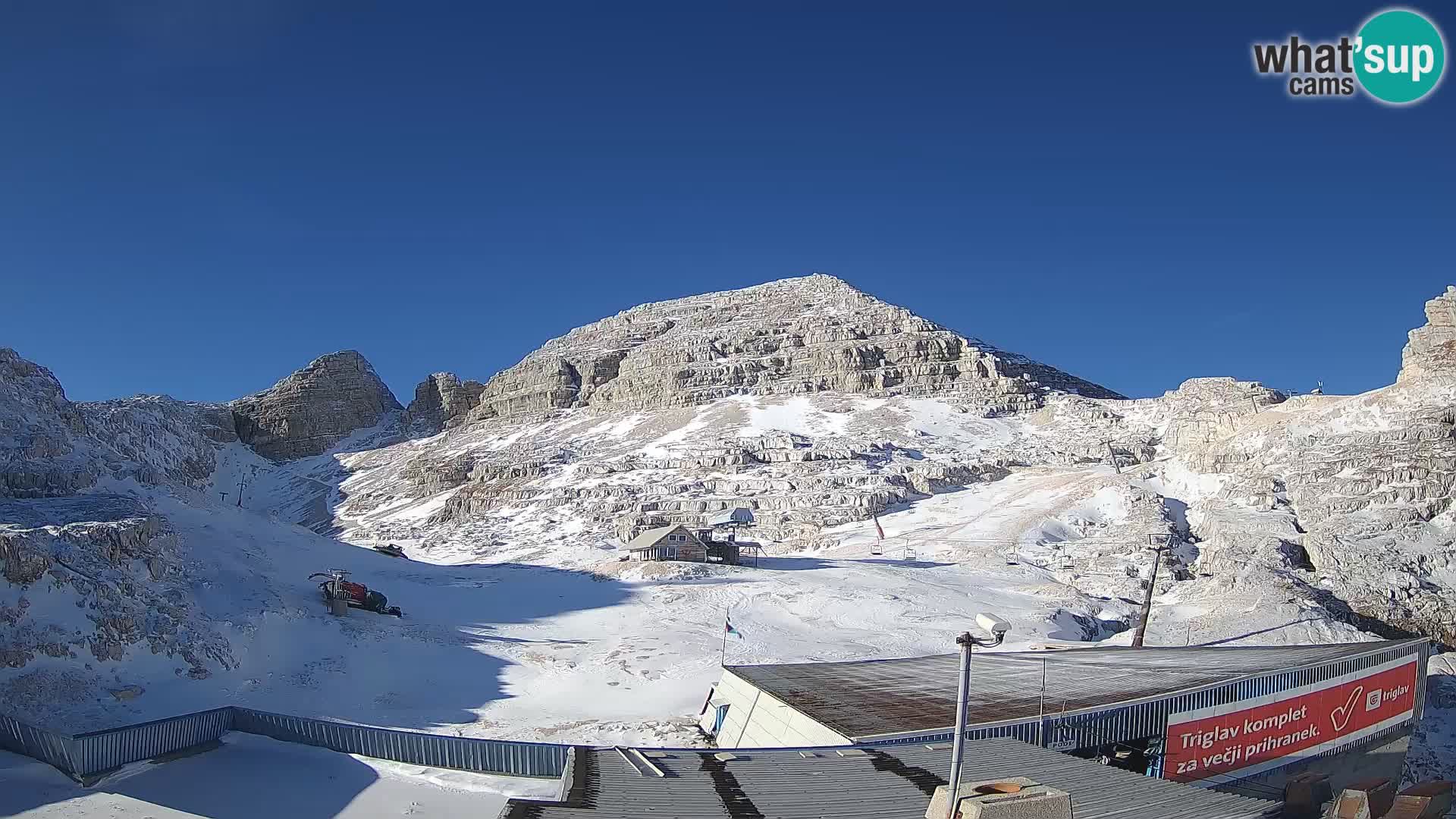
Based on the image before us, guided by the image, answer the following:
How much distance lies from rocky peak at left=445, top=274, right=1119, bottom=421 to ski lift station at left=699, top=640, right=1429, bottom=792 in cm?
7101

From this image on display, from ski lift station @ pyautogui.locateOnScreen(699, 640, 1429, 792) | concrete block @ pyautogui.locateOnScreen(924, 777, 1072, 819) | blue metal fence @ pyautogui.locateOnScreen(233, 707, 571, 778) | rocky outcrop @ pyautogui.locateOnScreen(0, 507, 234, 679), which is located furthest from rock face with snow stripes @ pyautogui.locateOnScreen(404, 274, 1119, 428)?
concrete block @ pyautogui.locateOnScreen(924, 777, 1072, 819)

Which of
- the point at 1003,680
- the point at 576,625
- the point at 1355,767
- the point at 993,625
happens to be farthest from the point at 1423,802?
the point at 576,625

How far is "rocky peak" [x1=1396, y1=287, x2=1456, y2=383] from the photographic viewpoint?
2160 inches

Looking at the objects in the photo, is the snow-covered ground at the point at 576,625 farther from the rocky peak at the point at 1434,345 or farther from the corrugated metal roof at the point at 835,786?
the rocky peak at the point at 1434,345

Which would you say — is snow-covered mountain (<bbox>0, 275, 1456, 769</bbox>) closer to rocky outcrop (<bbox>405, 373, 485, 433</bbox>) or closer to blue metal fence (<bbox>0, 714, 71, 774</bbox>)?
blue metal fence (<bbox>0, 714, 71, 774</bbox>)

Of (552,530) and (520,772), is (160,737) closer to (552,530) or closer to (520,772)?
(520,772)

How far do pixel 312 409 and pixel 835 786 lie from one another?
13824 cm

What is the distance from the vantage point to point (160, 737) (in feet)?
57.3

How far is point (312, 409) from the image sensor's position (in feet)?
444

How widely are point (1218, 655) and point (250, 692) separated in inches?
1047

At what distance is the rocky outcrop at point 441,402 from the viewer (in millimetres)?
133375

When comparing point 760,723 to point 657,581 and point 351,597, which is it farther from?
point 657,581

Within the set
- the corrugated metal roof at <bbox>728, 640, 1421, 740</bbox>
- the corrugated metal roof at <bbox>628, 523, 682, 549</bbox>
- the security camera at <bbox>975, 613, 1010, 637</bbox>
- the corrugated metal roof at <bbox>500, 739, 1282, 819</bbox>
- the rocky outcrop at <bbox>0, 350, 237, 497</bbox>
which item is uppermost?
the rocky outcrop at <bbox>0, 350, 237, 497</bbox>

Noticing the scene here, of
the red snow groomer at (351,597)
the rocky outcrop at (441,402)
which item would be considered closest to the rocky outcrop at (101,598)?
the red snow groomer at (351,597)
